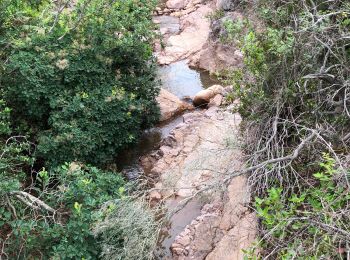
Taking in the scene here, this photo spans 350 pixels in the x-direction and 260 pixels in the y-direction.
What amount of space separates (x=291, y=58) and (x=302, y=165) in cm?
158

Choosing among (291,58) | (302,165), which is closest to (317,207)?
(302,165)

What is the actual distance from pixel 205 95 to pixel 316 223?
28.6 feet

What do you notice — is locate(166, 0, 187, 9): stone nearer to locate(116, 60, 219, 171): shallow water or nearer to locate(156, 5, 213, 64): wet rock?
locate(156, 5, 213, 64): wet rock

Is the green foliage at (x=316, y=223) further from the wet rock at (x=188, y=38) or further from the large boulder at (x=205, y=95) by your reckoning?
the wet rock at (x=188, y=38)

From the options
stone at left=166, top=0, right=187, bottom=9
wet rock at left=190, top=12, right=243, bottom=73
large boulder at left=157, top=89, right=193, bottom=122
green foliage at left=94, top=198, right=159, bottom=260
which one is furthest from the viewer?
stone at left=166, top=0, right=187, bottom=9

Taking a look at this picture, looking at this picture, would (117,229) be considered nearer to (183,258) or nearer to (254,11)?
(183,258)

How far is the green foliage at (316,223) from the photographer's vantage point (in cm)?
384

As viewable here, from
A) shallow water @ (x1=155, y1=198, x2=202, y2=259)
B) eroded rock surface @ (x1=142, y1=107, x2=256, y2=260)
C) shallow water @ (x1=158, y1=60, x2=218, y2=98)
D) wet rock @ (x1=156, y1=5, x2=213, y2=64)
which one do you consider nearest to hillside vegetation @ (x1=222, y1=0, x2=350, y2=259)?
eroded rock surface @ (x1=142, y1=107, x2=256, y2=260)

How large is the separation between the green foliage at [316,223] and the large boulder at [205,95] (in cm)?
806

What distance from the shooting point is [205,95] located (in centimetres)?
1247

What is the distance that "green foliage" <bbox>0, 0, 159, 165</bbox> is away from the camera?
26.0 feet

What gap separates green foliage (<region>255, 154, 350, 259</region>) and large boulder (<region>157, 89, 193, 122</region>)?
7.37 m

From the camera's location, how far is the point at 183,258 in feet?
24.5

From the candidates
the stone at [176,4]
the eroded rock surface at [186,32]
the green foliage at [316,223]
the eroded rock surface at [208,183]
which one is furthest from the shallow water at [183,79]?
the green foliage at [316,223]
